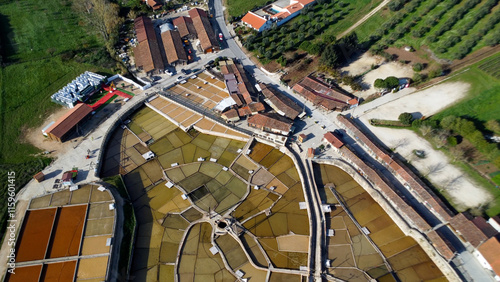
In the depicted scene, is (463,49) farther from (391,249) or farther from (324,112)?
(391,249)

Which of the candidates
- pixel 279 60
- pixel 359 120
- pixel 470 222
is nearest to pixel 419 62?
pixel 359 120

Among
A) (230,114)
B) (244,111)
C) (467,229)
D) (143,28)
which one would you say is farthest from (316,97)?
(143,28)

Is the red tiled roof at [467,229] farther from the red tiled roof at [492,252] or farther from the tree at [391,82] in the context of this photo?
the tree at [391,82]

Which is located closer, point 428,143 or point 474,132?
point 474,132

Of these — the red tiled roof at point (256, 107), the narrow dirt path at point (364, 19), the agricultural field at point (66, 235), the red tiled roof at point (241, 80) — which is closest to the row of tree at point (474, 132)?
the red tiled roof at point (256, 107)

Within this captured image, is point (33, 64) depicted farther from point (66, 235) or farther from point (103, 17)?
point (66, 235)

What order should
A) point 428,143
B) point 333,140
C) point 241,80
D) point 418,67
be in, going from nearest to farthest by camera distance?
1. point 333,140
2. point 428,143
3. point 418,67
4. point 241,80
